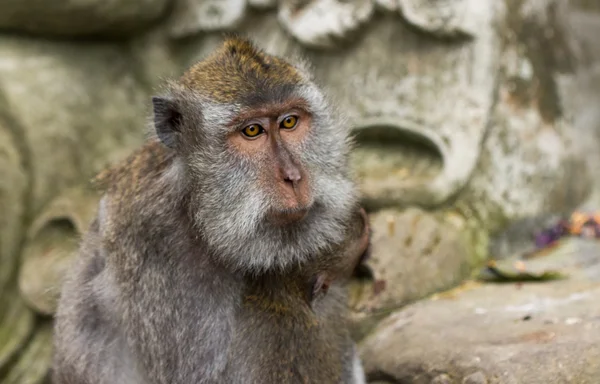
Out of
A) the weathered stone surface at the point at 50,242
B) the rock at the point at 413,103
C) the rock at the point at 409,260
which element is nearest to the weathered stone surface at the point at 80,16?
the weathered stone surface at the point at 50,242

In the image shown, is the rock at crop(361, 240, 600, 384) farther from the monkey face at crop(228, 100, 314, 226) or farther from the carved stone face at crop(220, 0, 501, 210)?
the monkey face at crop(228, 100, 314, 226)

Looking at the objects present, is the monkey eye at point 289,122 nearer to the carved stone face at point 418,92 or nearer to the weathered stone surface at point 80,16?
the carved stone face at point 418,92

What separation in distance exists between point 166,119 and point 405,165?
1.98 metres

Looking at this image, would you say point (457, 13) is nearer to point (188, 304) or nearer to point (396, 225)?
point (396, 225)

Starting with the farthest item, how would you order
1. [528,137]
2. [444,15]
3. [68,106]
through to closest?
[68,106] → [528,137] → [444,15]

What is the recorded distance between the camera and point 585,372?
268 cm

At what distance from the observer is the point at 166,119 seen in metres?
2.74

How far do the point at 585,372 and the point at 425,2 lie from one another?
7.61 feet

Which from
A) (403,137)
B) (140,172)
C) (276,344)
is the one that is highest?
(140,172)

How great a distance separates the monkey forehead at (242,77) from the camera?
2.63m

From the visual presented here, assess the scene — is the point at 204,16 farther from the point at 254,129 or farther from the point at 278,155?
the point at 278,155

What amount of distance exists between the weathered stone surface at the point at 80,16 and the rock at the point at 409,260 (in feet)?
6.89

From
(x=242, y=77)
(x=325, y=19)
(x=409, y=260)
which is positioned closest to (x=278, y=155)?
(x=242, y=77)

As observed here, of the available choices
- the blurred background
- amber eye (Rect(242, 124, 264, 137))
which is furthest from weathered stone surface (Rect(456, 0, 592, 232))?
amber eye (Rect(242, 124, 264, 137))
